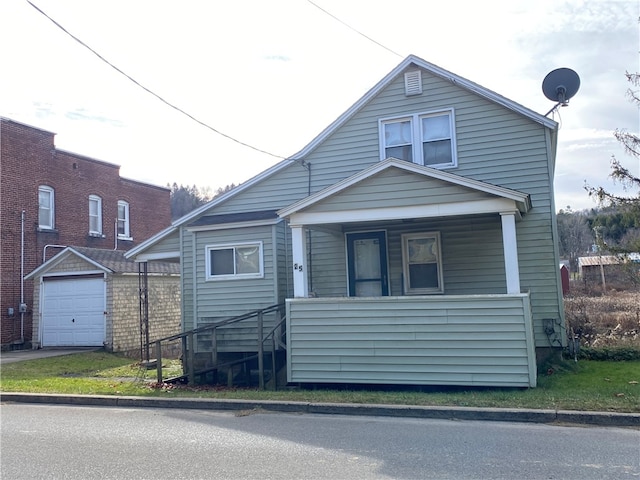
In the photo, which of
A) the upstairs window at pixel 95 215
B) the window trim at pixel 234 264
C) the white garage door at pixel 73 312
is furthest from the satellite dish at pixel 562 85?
the upstairs window at pixel 95 215

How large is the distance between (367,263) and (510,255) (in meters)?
3.93

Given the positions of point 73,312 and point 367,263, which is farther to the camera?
point 73,312

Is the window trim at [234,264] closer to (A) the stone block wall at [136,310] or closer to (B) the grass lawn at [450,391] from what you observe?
(B) the grass lawn at [450,391]

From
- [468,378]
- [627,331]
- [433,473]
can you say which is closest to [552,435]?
[433,473]

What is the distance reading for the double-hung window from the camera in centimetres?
1272

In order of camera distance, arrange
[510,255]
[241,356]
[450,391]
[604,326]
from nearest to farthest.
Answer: [510,255], [450,391], [241,356], [604,326]

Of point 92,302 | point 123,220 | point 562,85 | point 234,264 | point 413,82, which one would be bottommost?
point 92,302

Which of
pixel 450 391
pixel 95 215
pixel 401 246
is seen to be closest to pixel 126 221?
pixel 95 215

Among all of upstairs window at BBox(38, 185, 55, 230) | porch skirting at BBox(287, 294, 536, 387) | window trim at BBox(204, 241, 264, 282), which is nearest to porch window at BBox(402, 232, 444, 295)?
porch skirting at BBox(287, 294, 536, 387)

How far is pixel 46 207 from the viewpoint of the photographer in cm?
2302

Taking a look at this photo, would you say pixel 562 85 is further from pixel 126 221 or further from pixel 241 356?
pixel 126 221

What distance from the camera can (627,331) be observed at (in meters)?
14.0

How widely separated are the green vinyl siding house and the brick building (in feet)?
30.2

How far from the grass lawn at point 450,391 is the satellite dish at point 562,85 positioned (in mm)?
5753
